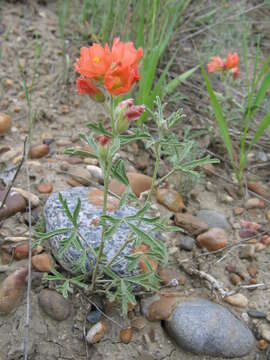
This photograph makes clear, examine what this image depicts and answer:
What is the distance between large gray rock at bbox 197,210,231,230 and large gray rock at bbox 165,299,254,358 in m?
0.62

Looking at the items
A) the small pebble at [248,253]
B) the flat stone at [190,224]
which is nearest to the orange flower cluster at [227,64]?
the flat stone at [190,224]

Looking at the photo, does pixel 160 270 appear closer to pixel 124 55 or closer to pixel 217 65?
pixel 124 55

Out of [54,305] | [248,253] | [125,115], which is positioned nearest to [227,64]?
[248,253]

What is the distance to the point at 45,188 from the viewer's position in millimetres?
2123

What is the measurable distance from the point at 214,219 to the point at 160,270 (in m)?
0.55

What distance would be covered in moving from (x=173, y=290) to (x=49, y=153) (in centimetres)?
116

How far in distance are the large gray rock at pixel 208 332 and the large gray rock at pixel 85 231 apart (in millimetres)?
334

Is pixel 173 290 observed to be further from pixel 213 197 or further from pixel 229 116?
pixel 229 116

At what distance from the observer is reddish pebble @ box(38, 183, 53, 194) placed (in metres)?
2.11

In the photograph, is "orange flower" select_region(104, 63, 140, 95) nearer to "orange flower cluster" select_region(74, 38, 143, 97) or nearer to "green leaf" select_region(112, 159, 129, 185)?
"orange flower cluster" select_region(74, 38, 143, 97)

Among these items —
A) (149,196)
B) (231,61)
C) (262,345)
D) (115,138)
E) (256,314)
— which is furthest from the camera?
(231,61)

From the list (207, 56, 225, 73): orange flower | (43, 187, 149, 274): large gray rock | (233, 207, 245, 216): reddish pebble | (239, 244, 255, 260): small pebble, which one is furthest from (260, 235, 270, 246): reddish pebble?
(207, 56, 225, 73): orange flower

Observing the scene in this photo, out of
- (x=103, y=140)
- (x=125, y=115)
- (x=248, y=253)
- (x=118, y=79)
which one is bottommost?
(x=248, y=253)

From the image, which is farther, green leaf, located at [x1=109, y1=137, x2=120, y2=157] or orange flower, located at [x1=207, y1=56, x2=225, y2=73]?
orange flower, located at [x1=207, y1=56, x2=225, y2=73]
